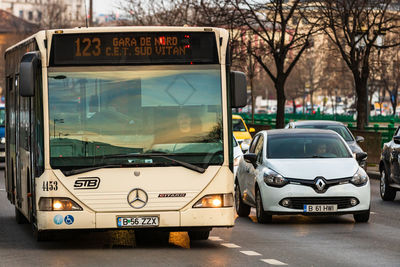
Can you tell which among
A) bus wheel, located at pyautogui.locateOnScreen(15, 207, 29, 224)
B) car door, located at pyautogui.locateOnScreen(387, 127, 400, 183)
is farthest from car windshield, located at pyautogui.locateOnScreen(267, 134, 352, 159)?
bus wheel, located at pyautogui.locateOnScreen(15, 207, 29, 224)

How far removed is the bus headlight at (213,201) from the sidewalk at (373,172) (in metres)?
16.3

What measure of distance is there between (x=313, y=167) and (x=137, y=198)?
178 inches

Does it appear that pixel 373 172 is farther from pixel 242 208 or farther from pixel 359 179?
pixel 359 179

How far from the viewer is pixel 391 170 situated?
20.9 meters

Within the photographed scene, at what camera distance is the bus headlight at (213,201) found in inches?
492

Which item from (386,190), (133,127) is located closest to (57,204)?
(133,127)

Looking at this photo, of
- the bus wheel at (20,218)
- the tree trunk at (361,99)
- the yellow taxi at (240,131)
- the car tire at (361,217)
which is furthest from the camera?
the tree trunk at (361,99)

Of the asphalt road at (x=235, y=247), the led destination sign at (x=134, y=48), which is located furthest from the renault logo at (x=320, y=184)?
the led destination sign at (x=134, y=48)

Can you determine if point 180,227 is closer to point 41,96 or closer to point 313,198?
point 41,96

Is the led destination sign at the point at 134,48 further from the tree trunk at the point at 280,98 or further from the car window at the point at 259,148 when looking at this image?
the tree trunk at the point at 280,98

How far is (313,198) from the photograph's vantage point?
1598cm

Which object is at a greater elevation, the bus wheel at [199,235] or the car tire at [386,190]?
the bus wheel at [199,235]

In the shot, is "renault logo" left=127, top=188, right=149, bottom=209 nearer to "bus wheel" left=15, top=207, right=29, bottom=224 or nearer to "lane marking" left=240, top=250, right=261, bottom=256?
"lane marking" left=240, top=250, right=261, bottom=256

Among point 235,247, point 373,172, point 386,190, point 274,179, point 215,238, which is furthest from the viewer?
point 373,172
